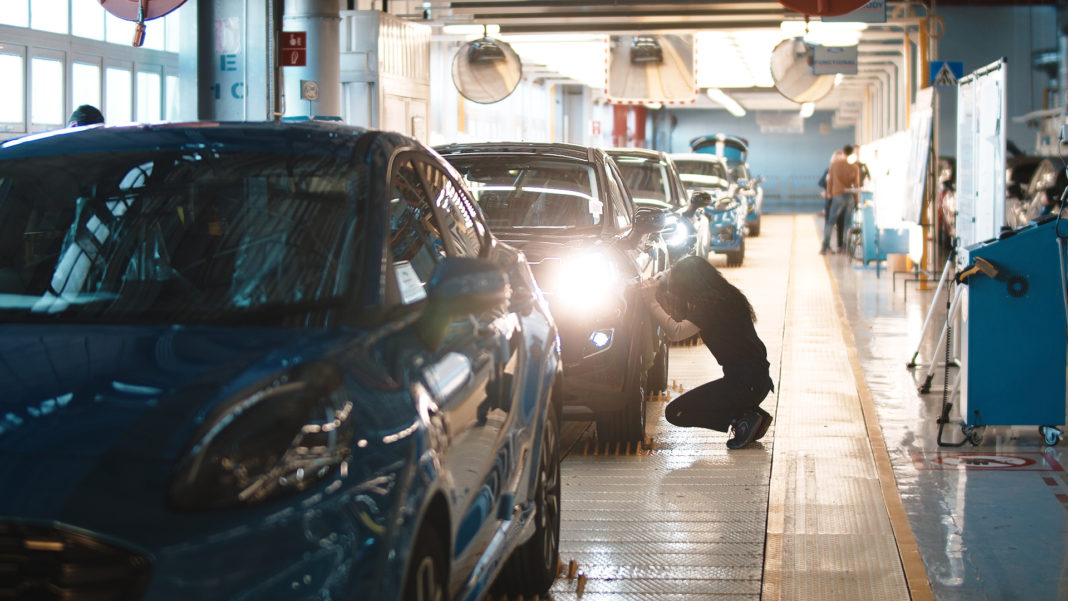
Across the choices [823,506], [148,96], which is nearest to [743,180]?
[148,96]

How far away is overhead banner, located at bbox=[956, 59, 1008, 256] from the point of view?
9.77m

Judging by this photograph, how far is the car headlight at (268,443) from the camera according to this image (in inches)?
95.6

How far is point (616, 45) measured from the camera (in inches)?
863

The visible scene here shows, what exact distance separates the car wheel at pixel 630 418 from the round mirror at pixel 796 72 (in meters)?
12.3

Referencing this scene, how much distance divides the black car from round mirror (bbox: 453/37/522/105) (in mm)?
3718

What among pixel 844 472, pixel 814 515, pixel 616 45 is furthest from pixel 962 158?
pixel 616 45

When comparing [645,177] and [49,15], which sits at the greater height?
[49,15]

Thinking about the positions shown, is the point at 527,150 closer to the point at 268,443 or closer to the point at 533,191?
the point at 533,191

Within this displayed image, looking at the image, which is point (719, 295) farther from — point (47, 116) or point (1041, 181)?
point (1041, 181)

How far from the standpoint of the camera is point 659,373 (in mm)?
9672

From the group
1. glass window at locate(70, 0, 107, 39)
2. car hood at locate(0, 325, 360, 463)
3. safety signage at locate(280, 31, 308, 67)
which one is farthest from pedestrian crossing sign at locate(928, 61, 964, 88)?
car hood at locate(0, 325, 360, 463)

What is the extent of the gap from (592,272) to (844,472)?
1765mm

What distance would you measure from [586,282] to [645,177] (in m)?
7.84

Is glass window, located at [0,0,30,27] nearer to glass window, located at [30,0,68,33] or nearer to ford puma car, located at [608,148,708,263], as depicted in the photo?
glass window, located at [30,0,68,33]
